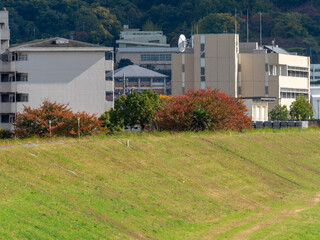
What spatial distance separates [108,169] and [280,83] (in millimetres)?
126685

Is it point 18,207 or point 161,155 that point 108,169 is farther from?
point 18,207

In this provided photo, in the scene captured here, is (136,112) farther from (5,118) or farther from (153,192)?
(153,192)

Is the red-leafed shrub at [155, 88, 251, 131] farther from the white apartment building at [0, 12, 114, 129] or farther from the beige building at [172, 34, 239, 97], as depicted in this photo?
the beige building at [172, 34, 239, 97]

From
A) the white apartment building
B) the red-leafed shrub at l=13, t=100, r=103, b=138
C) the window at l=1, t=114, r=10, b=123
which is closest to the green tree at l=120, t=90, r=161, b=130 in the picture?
the white apartment building

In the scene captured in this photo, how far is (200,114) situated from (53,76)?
42832 millimetres

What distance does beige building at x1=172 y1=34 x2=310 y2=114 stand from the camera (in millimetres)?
162250

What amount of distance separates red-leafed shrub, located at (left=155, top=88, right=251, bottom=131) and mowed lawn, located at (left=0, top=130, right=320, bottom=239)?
11326mm

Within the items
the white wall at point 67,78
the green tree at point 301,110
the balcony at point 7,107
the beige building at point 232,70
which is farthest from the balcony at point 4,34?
the green tree at point 301,110

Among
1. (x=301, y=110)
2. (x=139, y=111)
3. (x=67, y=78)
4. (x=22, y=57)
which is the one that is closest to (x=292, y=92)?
(x=301, y=110)

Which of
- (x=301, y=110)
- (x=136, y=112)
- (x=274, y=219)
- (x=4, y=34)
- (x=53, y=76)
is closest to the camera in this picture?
(x=274, y=219)

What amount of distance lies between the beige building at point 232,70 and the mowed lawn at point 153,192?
10440 centimetres

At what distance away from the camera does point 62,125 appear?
213 feet

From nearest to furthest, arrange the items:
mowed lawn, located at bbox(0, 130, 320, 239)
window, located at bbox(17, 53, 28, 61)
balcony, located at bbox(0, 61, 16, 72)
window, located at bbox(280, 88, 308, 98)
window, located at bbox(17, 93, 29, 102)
Answer: mowed lawn, located at bbox(0, 130, 320, 239) → balcony, located at bbox(0, 61, 16, 72) → window, located at bbox(17, 93, 29, 102) → window, located at bbox(17, 53, 28, 61) → window, located at bbox(280, 88, 308, 98)

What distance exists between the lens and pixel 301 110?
15925cm
